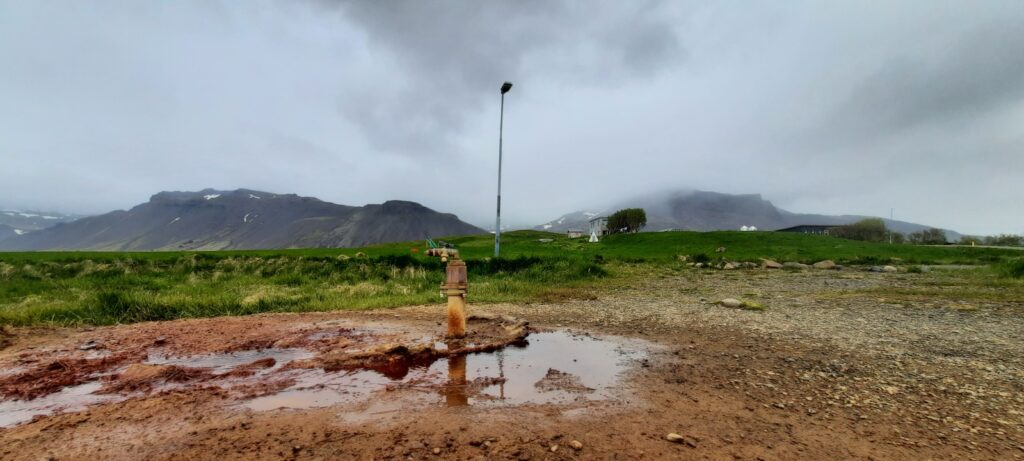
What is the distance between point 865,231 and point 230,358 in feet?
385

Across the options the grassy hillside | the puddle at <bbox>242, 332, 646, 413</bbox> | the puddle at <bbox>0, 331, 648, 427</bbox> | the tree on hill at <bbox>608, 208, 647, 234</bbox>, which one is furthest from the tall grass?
the tree on hill at <bbox>608, 208, 647, 234</bbox>

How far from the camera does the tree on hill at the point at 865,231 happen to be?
92.3 m

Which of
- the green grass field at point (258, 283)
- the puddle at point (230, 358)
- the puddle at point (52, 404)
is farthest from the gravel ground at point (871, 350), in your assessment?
the puddle at point (52, 404)

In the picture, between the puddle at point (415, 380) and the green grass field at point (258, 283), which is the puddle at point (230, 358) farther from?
the green grass field at point (258, 283)

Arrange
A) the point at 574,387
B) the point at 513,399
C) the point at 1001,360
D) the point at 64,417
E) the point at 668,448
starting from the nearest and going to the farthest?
the point at 668,448 → the point at 64,417 → the point at 513,399 → the point at 574,387 → the point at 1001,360

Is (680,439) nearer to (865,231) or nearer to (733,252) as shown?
(733,252)

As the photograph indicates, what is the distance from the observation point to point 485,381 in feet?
20.8

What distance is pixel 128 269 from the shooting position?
2534cm

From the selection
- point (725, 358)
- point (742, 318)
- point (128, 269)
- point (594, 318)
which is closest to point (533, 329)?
point (594, 318)

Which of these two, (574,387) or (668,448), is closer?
(668,448)

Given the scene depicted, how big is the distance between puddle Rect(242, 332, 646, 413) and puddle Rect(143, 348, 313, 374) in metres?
1.23

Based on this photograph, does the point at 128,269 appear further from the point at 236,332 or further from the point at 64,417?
the point at 64,417

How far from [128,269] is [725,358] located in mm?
30944

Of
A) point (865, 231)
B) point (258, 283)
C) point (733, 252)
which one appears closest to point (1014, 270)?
point (733, 252)
